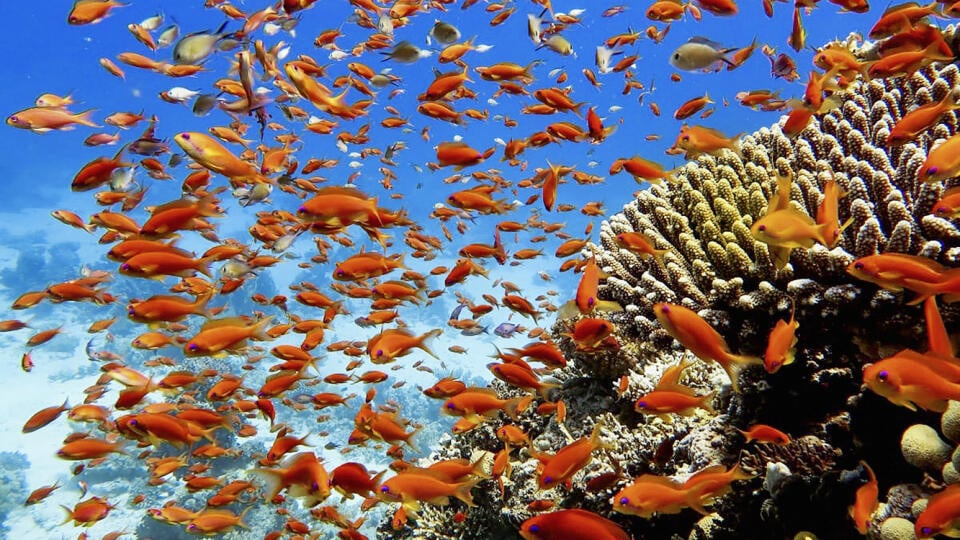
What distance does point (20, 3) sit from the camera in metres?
114

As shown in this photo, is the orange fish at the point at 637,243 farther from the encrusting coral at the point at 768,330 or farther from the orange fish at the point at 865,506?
the orange fish at the point at 865,506

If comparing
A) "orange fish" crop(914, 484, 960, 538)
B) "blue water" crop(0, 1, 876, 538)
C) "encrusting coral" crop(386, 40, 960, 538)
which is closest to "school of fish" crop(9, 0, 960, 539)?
"orange fish" crop(914, 484, 960, 538)

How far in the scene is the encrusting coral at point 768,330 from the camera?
2.79m

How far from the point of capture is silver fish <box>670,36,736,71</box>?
452 centimetres

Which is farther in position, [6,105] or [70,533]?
[6,105]

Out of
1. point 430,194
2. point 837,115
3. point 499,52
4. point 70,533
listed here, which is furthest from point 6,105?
point 837,115

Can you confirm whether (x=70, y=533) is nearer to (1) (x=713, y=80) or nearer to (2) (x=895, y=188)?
(2) (x=895, y=188)

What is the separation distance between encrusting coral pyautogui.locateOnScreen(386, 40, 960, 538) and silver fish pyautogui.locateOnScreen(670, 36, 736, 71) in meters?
0.91

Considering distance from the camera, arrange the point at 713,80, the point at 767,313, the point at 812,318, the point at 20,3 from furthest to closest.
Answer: the point at 20,3
the point at 713,80
the point at 767,313
the point at 812,318

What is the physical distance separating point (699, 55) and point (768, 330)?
263cm

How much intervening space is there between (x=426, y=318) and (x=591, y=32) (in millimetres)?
112965

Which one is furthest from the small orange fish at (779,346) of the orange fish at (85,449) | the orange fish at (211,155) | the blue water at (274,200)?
the orange fish at (85,449)

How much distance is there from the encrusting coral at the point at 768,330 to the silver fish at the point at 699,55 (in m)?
0.91

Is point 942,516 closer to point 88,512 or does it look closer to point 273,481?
point 273,481
